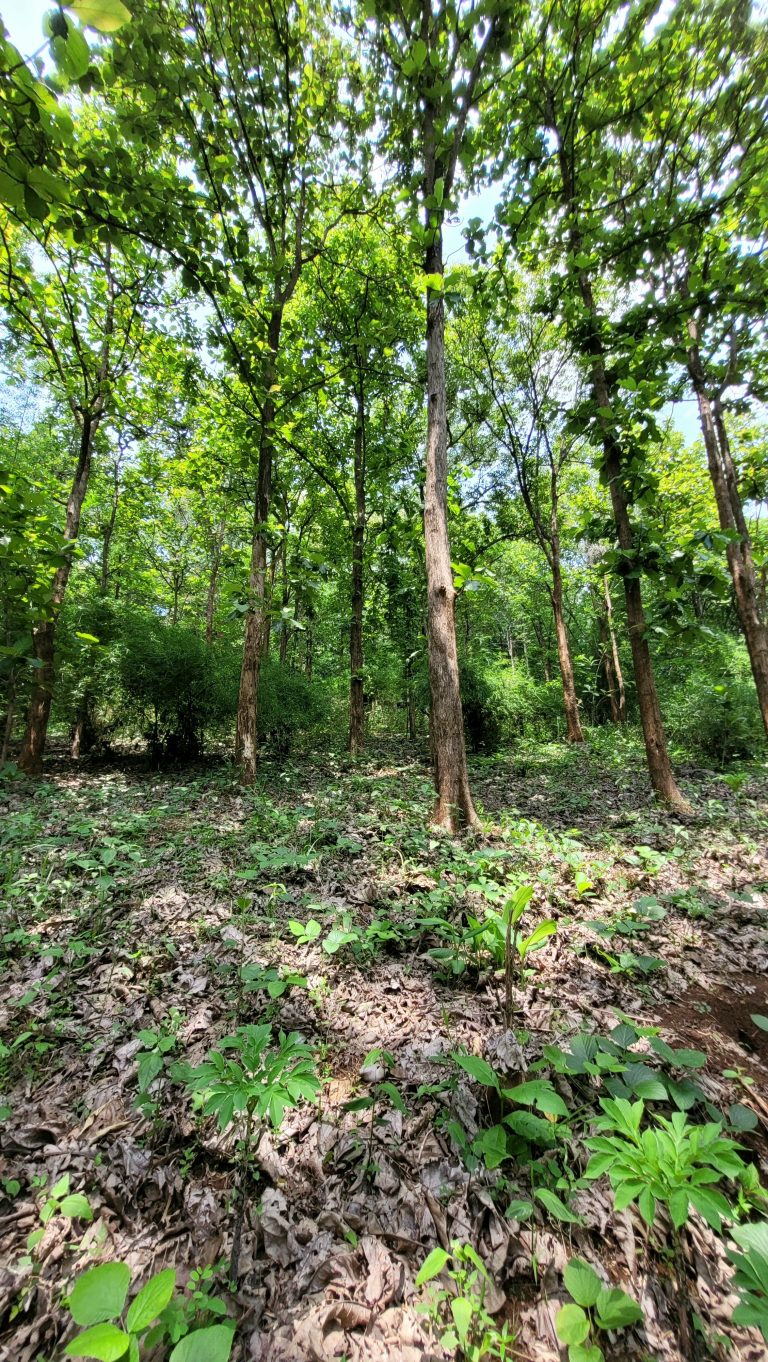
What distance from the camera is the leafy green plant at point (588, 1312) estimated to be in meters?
1.06

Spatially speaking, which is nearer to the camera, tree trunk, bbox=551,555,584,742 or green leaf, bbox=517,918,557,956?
green leaf, bbox=517,918,557,956

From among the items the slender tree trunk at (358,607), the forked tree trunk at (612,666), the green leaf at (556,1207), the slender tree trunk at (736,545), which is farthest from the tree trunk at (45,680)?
the forked tree trunk at (612,666)

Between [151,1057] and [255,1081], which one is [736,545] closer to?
[255,1081]

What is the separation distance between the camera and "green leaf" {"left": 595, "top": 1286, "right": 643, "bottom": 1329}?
105 cm

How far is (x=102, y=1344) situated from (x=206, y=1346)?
0.21 meters

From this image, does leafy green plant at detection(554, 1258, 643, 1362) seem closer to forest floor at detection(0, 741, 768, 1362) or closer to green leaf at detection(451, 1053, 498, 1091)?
forest floor at detection(0, 741, 768, 1362)

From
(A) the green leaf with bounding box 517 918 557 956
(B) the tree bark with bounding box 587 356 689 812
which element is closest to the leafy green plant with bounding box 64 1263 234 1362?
(A) the green leaf with bounding box 517 918 557 956

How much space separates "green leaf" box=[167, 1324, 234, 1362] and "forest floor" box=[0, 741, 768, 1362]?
257mm

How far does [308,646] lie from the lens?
19.5 metres

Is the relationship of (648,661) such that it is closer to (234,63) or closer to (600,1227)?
(600,1227)

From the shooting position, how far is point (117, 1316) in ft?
3.23

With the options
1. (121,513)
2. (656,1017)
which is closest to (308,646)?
(121,513)

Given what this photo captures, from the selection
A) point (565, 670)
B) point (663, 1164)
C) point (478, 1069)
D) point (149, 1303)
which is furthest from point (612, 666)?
point (149, 1303)

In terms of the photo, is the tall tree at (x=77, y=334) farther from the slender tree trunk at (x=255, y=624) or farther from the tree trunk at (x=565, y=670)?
the tree trunk at (x=565, y=670)
